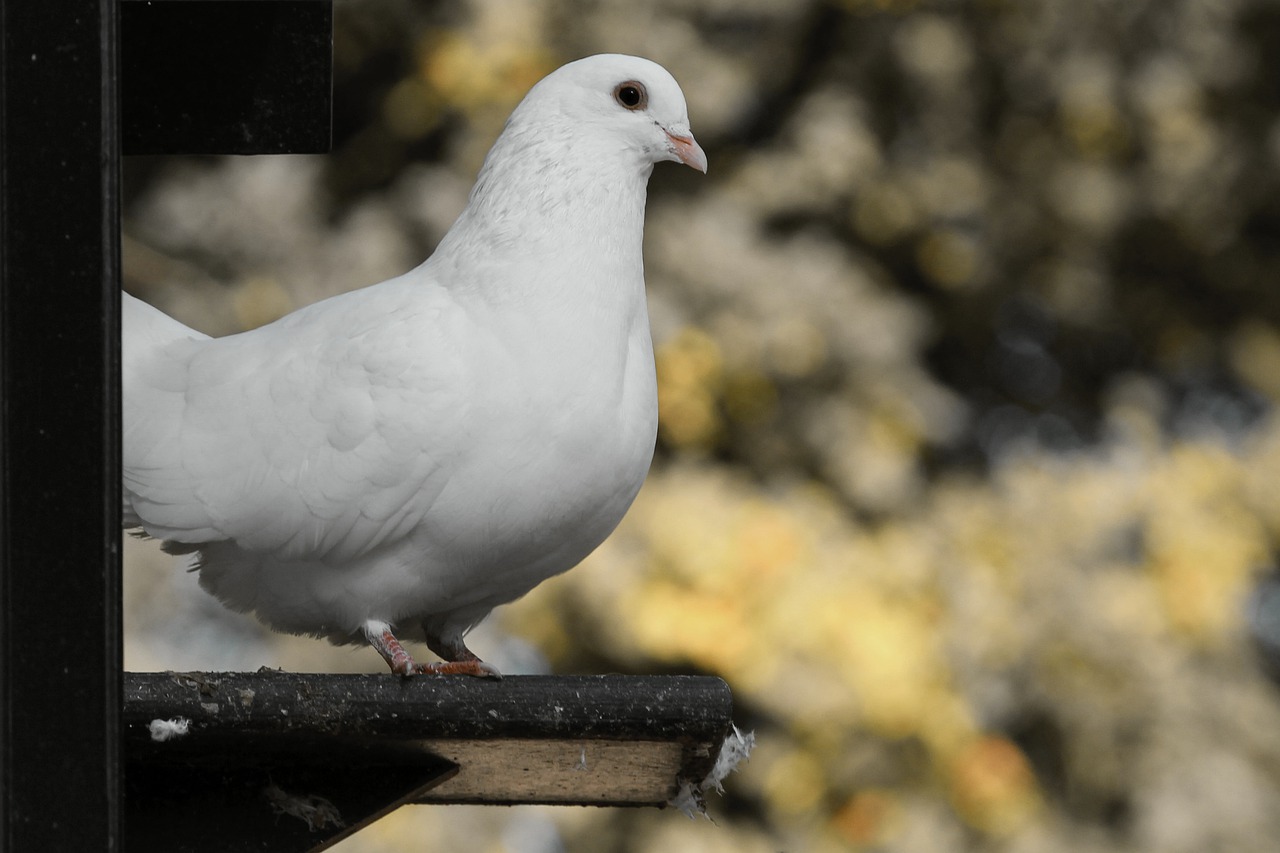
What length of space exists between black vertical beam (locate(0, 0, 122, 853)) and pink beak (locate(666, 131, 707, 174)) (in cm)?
96

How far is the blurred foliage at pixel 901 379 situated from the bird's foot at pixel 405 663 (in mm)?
2240

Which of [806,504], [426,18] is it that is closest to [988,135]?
[806,504]

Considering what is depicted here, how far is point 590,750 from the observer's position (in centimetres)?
155

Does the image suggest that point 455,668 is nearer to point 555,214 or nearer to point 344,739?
point 344,739

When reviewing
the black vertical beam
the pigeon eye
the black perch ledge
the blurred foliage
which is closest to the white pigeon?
the pigeon eye

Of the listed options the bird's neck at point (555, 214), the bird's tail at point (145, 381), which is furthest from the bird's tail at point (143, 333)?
the bird's neck at point (555, 214)

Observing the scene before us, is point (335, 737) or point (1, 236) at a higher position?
point (1, 236)

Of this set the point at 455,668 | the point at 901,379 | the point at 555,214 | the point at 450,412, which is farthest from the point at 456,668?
the point at 901,379

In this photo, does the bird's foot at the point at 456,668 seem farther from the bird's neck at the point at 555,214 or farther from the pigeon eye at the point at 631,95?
the pigeon eye at the point at 631,95

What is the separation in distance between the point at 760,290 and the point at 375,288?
2512 millimetres

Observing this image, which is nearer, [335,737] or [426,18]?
[335,737]

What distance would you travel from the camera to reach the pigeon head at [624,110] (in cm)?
206

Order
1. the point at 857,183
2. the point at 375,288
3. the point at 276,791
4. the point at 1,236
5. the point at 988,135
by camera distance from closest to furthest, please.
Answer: the point at 1,236
the point at 276,791
the point at 375,288
the point at 857,183
the point at 988,135

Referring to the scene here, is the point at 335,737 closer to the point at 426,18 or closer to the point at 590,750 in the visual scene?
the point at 590,750
